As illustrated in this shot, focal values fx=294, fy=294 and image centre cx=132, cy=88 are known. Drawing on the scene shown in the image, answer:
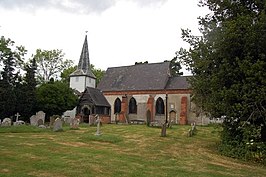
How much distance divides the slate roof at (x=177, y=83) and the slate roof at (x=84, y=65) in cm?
1705

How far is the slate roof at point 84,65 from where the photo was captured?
55.5 m

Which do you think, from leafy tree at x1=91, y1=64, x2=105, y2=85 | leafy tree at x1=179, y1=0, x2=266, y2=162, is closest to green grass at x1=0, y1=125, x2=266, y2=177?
leafy tree at x1=179, y1=0, x2=266, y2=162

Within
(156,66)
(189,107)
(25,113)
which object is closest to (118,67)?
(156,66)

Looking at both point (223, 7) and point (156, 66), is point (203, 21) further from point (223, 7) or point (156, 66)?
point (156, 66)

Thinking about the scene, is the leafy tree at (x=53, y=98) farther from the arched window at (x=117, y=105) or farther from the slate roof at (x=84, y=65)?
the slate roof at (x=84, y=65)

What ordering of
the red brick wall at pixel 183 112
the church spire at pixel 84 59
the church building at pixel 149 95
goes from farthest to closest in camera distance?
the church spire at pixel 84 59 < the church building at pixel 149 95 < the red brick wall at pixel 183 112

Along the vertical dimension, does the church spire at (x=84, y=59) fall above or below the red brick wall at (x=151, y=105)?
above

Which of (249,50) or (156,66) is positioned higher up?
(156,66)

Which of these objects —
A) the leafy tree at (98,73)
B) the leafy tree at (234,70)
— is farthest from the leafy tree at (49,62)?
the leafy tree at (234,70)

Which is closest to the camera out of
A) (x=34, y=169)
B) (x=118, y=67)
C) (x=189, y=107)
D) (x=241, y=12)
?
(x=34, y=169)

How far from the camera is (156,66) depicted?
49.6m

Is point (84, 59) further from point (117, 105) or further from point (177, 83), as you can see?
point (177, 83)

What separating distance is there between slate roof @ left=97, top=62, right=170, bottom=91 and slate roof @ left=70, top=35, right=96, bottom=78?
4379 millimetres

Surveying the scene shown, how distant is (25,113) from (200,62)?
26.0 m
